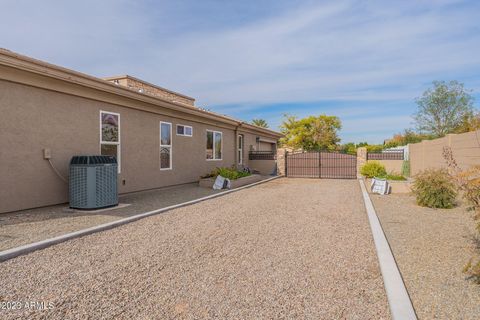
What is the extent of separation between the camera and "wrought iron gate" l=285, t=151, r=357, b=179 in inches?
754

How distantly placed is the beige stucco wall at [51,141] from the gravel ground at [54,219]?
510 mm

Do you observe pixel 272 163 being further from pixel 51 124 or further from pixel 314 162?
pixel 51 124

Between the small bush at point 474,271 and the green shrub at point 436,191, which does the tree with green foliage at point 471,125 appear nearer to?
the green shrub at point 436,191

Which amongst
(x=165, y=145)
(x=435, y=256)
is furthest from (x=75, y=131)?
(x=435, y=256)

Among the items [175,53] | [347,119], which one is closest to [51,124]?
[175,53]

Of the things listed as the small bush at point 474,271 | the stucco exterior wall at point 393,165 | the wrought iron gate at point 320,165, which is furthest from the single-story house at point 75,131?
the stucco exterior wall at point 393,165

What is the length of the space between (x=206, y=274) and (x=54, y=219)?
4351mm

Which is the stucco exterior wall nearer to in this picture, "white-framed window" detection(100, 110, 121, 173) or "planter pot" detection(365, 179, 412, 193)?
"planter pot" detection(365, 179, 412, 193)

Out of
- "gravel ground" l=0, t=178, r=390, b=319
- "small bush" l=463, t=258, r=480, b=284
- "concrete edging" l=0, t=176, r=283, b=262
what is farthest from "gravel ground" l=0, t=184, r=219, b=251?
"small bush" l=463, t=258, r=480, b=284

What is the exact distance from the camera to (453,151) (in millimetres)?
10406

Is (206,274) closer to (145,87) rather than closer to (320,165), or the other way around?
(145,87)

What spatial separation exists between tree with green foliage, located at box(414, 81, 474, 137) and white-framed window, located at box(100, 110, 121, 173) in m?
25.0

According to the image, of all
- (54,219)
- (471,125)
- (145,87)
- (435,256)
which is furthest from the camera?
(471,125)

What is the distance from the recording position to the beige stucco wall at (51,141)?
6531mm
